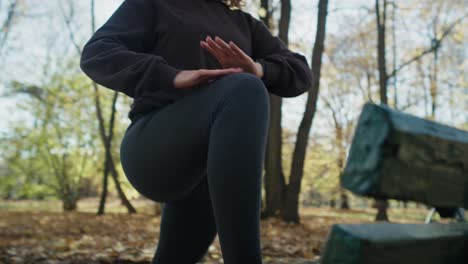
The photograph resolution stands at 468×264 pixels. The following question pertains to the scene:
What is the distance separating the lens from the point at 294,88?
64.8 inches

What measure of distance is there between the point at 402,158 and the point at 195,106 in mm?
719

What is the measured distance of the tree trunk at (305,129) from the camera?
772cm

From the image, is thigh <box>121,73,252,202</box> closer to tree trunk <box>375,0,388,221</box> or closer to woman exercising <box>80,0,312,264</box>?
woman exercising <box>80,0,312,264</box>

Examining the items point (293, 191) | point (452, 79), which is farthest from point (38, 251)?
point (452, 79)

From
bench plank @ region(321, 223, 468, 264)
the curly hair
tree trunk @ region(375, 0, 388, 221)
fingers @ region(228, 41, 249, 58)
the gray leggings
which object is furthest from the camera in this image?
tree trunk @ region(375, 0, 388, 221)

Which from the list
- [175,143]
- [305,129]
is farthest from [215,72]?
[305,129]

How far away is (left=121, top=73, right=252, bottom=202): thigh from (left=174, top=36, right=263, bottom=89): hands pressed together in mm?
31

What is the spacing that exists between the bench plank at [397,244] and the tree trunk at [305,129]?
7.13 metres

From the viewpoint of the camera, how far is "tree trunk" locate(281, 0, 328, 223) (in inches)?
304

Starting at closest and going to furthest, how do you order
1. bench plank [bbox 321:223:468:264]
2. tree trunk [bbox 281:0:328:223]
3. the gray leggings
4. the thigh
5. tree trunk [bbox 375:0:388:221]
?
bench plank [bbox 321:223:468:264], the gray leggings, the thigh, tree trunk [bbox 281:0:328:223], tree trunk [bbox 375:0:388:221]

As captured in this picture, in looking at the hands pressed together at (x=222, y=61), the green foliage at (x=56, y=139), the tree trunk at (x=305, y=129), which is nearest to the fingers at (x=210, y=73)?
the hands pressed together at (x=222, y=61)

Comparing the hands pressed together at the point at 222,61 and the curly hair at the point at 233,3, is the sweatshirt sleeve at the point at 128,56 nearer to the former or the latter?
the hands pressed together at the point at 222,61

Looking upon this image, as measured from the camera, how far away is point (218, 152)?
3.67ft

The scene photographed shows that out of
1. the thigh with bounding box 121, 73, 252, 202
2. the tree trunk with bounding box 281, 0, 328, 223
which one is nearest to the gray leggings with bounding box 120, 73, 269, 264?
the thigh with bounding box 121, 73, 252, 202
